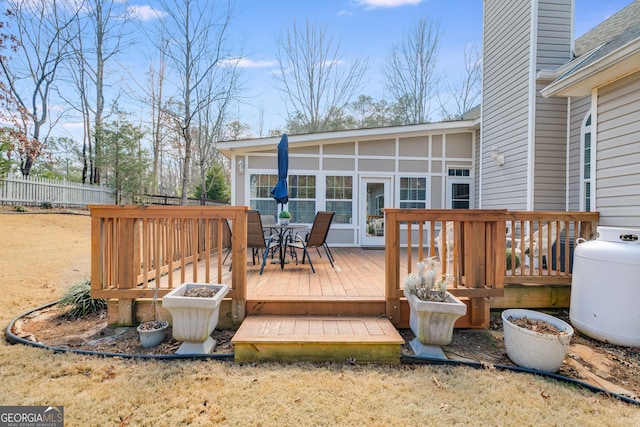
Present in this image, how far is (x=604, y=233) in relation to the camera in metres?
2.70

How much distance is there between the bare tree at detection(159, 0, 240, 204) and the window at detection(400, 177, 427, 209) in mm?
6451

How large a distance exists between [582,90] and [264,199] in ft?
17.0

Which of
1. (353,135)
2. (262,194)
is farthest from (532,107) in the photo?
(262,194)

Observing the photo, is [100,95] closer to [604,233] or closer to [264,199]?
[264,199]

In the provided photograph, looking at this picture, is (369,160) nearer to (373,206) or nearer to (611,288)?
(373,206)

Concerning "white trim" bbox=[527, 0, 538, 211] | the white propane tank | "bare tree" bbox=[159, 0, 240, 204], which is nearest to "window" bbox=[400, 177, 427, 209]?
"white trim" bbox=[527, 0, 538, 211]

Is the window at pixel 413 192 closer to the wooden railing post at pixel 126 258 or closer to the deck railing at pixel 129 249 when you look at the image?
the deck railing at pixel 129 249

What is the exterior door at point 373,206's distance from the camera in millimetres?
6566

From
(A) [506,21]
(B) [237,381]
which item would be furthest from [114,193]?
(A) [506,21]

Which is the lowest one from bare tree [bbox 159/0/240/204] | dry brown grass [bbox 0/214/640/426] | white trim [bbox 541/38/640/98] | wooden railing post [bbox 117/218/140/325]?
dry brown grass [bbox 0/214/640/426]

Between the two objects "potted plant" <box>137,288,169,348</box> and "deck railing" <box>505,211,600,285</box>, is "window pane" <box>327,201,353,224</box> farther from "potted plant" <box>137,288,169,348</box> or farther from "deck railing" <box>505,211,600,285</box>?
"potted plant" <box>137,288,169,348</box>

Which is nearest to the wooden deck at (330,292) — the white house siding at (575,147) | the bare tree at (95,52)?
the white house siding at (575,147)

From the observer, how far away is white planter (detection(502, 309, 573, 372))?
2107mm

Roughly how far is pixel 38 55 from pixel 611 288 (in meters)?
19.4
